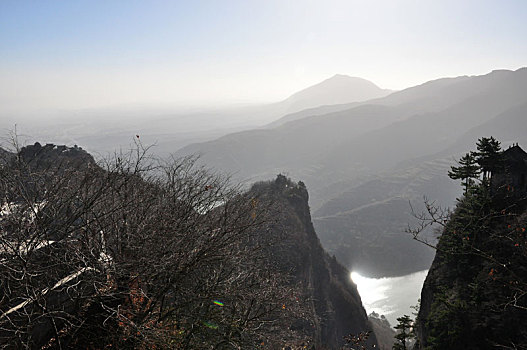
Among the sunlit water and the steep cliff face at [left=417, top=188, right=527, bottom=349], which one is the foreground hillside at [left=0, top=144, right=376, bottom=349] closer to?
the steep cliff face at [left=417, top=188, right=527, bottom=349]

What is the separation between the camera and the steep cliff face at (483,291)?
1534 centimetres

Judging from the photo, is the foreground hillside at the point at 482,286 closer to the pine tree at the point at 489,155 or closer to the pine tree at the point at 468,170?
the pine tree at the point at 489,155

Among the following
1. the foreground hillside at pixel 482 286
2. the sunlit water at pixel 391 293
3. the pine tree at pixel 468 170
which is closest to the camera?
the foreground hillside at pixel 482 286

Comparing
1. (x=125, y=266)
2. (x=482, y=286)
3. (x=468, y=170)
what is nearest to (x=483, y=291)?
(x=482, y=286)

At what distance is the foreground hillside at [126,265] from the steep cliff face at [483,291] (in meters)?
10.6

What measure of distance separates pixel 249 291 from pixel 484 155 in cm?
2575

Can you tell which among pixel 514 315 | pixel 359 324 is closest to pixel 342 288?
pixel 359 324

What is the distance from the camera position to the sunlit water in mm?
110938

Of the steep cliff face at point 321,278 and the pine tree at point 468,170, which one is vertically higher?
the pine tree at point 468,170

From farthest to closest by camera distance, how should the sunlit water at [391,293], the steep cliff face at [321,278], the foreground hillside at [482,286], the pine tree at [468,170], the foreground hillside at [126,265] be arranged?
the sunlit water at [391,293] < the steep cliff face at [321,278] < the pine tree at [468,170] < the foreground hillside at [482,286] < the foreground hillside at [126,265]

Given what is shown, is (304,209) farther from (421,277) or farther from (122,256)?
(421,277)

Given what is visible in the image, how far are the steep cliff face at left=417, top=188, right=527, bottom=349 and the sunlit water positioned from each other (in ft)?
313

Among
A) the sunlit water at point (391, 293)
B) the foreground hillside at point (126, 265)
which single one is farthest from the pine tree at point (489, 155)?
the sunlit water at point (391, 293)

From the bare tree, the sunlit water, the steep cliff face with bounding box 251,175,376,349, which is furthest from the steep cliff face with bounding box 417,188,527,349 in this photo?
the sunlit water
